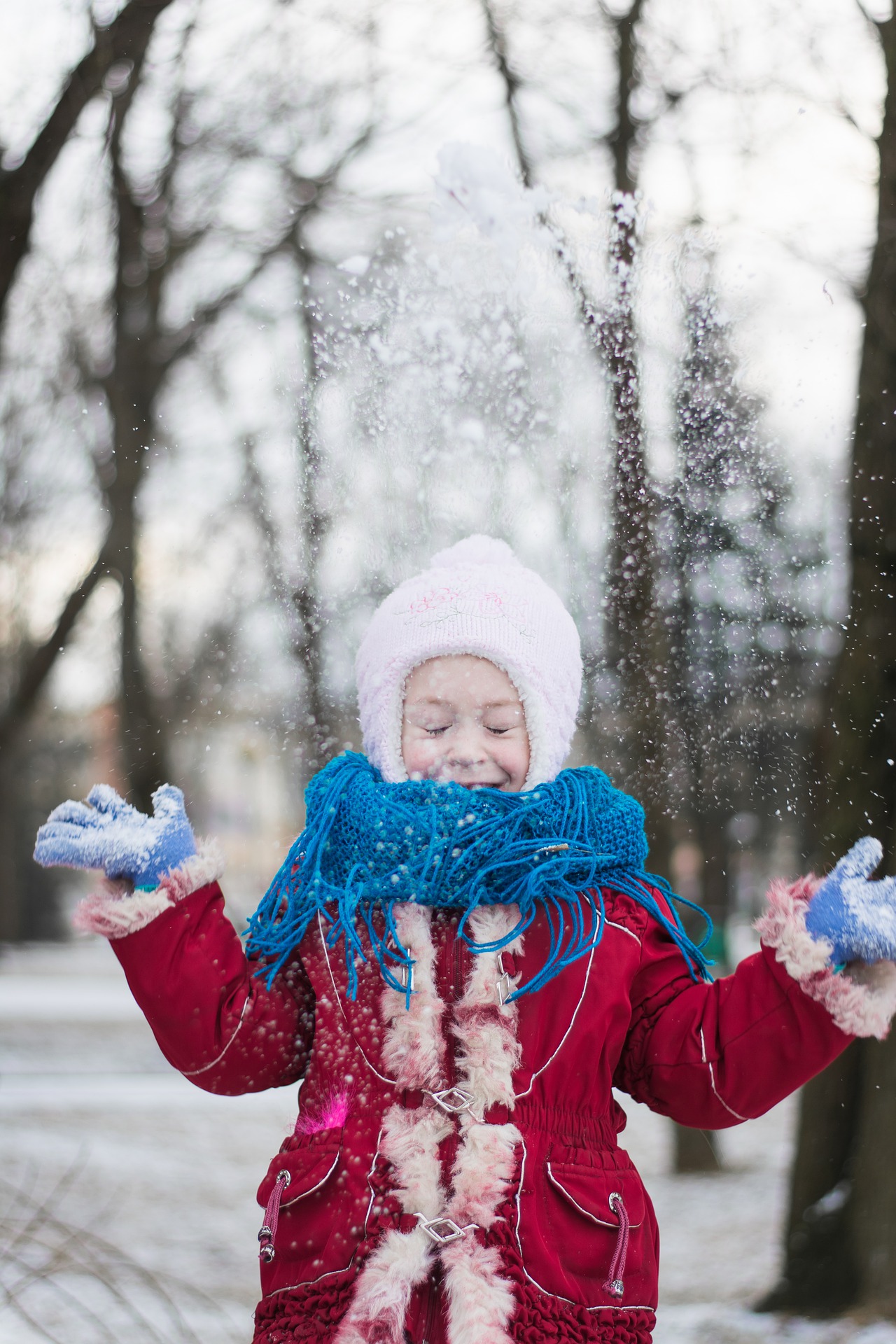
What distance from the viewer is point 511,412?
115 inches

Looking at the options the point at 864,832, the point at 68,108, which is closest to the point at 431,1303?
the point at 864,832

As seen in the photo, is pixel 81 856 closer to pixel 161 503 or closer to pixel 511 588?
pixel 511 588

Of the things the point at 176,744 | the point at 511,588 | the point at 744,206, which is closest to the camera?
the point at 511,588

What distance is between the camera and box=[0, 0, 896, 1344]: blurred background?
290 cm

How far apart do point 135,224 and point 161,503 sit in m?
1.25

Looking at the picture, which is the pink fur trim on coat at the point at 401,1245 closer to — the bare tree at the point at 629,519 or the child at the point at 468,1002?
the child at the point at 468,1002

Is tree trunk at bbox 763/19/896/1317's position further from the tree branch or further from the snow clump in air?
the tree branch

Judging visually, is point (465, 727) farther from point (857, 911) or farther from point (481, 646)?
point (857, 911)

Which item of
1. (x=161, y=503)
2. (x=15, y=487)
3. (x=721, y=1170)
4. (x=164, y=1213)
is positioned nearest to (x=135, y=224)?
(x=161, y=503)

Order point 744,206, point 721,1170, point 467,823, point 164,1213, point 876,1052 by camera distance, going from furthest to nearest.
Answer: point 721,1170, point 164,1213, point 876,1052, point 744,206, point 467,823

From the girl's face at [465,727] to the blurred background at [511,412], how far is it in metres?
0.36

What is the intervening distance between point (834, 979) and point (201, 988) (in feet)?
2.89

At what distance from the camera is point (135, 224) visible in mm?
5145

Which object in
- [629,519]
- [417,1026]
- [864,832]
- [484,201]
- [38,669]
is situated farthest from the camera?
[38,669]
